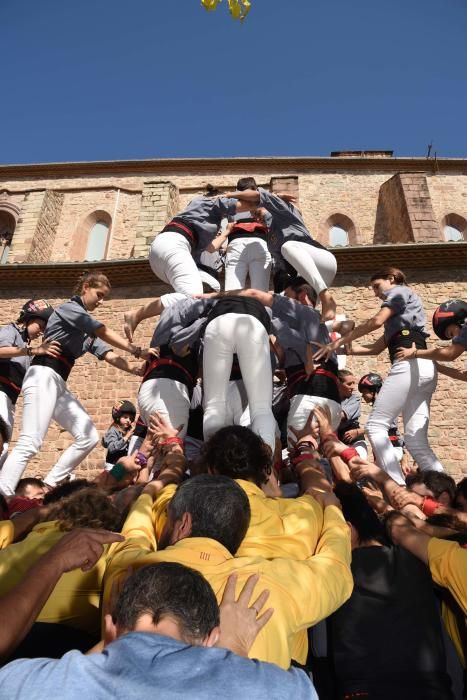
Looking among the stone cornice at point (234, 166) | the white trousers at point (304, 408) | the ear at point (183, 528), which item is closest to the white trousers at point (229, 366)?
the white trousers at point (304, 408)

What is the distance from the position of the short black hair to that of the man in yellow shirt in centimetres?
23

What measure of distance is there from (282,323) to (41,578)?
276 centimetres

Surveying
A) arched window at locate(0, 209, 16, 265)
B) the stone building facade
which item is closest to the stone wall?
the stone building facade

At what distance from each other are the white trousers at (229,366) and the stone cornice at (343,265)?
7749mm

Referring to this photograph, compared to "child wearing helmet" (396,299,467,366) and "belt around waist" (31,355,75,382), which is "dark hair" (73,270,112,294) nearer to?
"belt around waist" (31,355,75,382)

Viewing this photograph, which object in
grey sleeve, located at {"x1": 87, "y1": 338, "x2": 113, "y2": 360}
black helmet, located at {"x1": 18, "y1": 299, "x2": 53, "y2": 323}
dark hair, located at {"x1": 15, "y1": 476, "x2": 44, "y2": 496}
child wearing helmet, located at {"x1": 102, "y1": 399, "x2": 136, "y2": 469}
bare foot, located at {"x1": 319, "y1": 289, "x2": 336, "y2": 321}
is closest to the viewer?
bare foot, located at {"x1": 319, "y1": 289, "x2": 336, "y2": 321}

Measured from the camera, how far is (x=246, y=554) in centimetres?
181

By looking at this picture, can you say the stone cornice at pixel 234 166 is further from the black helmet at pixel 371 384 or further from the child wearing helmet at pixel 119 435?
the child wearing helmet at pixel 119 435

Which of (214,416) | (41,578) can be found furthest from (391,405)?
(41,578)

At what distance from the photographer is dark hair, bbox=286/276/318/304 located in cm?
431

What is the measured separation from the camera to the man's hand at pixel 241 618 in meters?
1.27

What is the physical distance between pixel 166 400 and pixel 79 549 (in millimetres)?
1853

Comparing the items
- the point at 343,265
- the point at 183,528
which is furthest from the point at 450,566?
the point at 343,265

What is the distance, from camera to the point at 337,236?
59.4 ft
